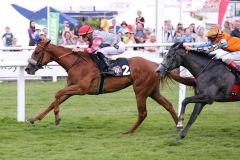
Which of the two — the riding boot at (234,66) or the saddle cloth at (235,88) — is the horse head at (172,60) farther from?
the saddle cloth at (235,88)

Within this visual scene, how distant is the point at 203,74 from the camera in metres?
10.2

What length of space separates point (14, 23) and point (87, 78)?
15076mm

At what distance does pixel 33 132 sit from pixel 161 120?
262 centimetres

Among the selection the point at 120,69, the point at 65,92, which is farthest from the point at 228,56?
the point at 65,92

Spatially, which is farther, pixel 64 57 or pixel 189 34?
pixel 189 34

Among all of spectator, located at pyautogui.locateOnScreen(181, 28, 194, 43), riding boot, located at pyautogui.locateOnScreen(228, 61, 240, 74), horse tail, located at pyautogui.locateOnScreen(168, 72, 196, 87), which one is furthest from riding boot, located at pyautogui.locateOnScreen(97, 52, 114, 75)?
spectator, located at pyautogui.locateOnScreen(181, 28, 194, 43)

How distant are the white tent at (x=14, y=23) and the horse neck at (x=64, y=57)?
13777mm

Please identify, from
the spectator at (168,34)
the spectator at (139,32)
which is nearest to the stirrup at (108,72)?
the spectator at (139,32)

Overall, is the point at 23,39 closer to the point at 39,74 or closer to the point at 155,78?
the point at 39,74

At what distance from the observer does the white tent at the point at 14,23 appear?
996 inches

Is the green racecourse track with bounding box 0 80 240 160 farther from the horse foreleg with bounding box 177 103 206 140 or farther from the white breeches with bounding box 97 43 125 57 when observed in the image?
the white breeches with bounding box 97 43 125 57

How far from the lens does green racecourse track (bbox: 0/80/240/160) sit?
8.93 metres

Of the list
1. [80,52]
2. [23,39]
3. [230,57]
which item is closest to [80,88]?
[80,52]

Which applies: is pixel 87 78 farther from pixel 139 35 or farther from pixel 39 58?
pixel 139 35
